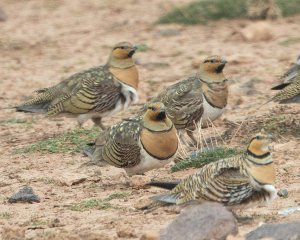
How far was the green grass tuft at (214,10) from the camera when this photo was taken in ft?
55.8

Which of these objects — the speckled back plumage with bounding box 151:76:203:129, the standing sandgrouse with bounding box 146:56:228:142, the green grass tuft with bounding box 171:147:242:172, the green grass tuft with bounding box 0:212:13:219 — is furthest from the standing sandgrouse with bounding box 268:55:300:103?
the green grass tuft with bounding box 0:212:13:219

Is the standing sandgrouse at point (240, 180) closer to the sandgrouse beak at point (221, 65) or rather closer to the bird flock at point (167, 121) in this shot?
the bird flock at point (167, 121)

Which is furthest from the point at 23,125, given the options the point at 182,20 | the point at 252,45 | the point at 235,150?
the point at 182,20

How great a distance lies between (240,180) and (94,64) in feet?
27.1

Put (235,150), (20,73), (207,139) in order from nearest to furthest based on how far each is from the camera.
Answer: (235,150), (207,139), (20,73)

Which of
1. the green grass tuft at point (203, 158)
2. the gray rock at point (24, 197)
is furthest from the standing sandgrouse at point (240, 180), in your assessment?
the green grass tuft at point (203, 158)

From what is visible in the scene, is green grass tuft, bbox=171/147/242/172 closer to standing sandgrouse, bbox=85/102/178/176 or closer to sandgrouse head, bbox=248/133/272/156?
standing sandgrouse, bbox=85/102/178/176

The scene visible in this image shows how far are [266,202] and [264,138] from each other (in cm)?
44

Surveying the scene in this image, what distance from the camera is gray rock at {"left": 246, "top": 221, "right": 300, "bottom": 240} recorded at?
250 inches

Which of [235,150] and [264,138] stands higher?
[264,138]

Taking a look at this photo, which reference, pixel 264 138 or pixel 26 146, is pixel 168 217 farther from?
pixel 26 146

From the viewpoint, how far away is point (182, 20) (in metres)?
17.1

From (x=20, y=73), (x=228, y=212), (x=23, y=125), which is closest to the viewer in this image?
(x=228, y=212)

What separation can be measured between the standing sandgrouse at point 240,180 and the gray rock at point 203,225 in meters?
0.47
